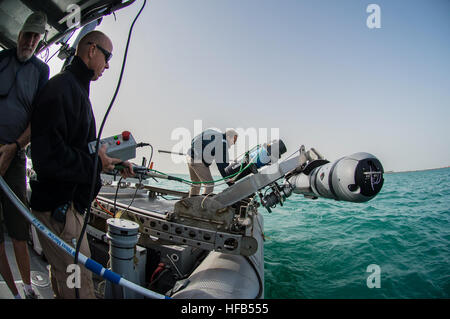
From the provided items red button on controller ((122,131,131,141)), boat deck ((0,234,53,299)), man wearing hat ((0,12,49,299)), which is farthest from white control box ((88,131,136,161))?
boat deck ((0,234,53,299))

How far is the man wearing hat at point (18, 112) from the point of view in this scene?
1.42m

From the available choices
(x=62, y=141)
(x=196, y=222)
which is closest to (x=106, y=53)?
(x=62, y=141)

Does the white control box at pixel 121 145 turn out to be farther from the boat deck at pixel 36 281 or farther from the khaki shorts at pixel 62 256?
the boat deck at pixel 36 281

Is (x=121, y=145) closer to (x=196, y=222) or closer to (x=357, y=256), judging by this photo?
(x=196, y=222)

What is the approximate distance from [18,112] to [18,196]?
70cm

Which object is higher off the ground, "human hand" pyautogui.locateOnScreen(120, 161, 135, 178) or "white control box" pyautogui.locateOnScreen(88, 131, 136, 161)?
"white control box" pyautogui.locateOnScreen(88, 131, 136, 161)

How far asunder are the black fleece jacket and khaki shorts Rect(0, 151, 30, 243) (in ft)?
2.31

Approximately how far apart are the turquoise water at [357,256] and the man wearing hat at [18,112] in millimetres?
3212

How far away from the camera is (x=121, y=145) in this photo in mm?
1539

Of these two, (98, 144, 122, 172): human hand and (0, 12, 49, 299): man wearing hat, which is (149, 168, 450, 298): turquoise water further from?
(0, 12, 49, 299): man wearing hat

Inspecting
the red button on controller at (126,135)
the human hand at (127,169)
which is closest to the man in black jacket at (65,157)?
the human hand at (127,169)

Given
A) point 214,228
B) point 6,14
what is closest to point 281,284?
point 214,228

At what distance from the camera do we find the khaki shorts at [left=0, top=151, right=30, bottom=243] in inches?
62.0
